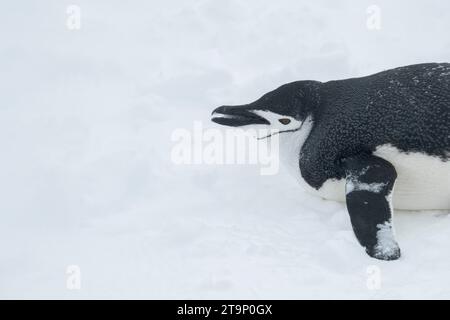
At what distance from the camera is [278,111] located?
3.30 metres

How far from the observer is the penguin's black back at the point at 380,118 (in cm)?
297

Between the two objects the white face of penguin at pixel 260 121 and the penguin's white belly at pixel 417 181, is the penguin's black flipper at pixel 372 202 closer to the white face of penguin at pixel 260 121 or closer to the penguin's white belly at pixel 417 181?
the penguin's white belly at pixel 417 181

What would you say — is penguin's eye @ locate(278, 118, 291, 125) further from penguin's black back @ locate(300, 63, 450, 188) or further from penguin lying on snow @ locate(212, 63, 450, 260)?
penguin's black back @ locate(300, 63, 450, 188)

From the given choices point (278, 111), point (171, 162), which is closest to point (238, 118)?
point (278, 111)

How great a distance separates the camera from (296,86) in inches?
132

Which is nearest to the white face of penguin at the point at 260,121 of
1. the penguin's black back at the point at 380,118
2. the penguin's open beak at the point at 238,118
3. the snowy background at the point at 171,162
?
the penguin's open beak at the point at 238,118

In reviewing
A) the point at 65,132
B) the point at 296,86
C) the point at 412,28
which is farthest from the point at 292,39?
the point at 65,132

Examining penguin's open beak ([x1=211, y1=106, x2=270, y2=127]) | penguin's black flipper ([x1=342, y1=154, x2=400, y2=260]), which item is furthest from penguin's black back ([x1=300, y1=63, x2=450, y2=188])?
penguin's open beak ([x1=211, y1=106, x2=270, y2=127])

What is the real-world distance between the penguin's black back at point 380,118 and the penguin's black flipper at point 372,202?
0.11m

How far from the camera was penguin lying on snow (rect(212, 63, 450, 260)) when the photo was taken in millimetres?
2850

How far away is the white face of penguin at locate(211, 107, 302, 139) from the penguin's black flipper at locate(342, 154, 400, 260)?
0.44 meters
